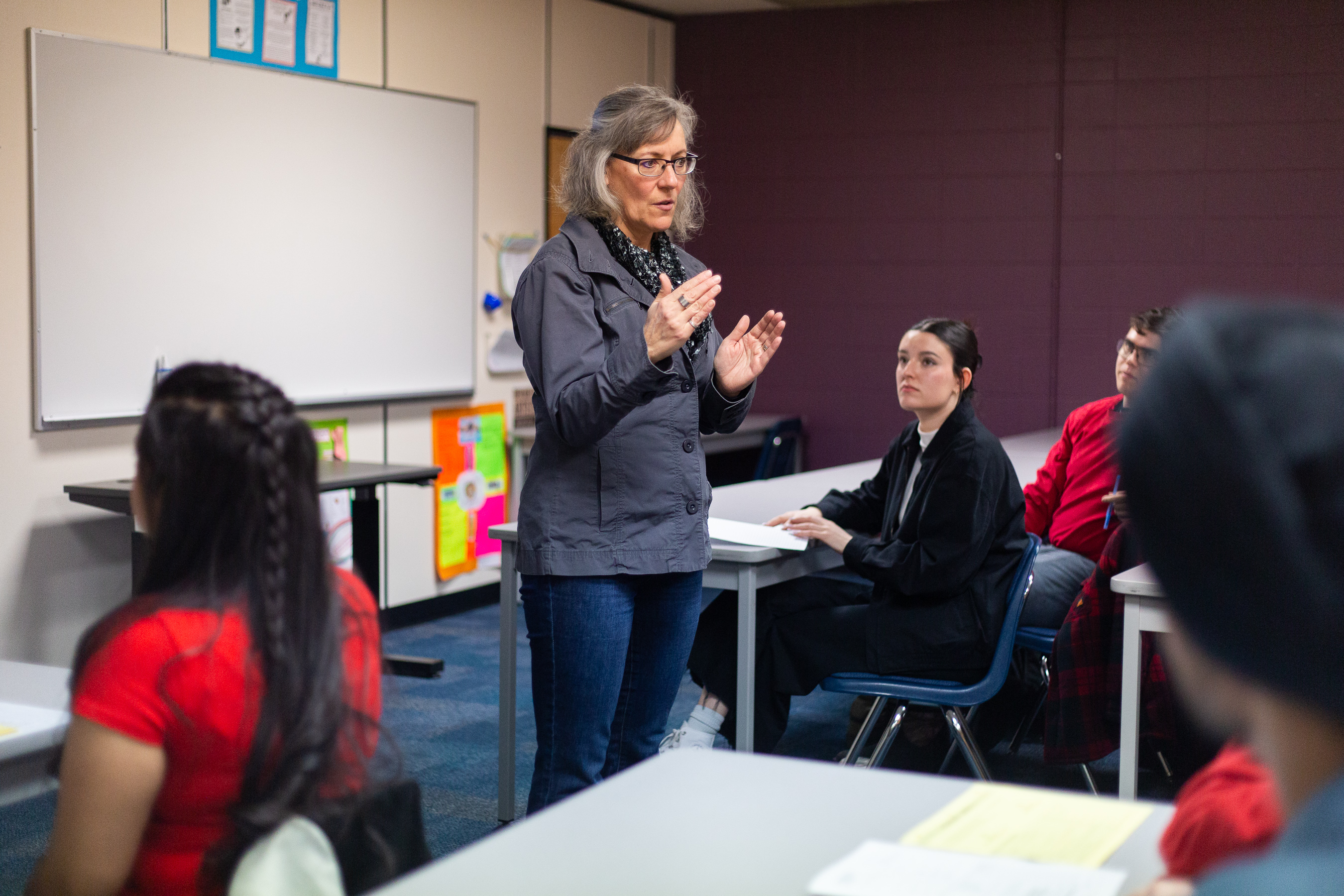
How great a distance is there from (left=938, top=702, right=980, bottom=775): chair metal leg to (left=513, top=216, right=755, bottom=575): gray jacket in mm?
1265

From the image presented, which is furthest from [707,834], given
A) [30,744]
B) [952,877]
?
[30,744]

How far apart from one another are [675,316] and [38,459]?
2534 mm

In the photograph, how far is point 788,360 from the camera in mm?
6410

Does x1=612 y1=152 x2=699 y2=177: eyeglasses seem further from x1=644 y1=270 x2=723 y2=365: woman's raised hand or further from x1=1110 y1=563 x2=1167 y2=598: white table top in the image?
x1=1110 y1=563 x2=1167 y2=598: white table top

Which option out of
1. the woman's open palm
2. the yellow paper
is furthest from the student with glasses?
the yellow paper

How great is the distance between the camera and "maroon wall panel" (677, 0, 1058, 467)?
5.92 meters

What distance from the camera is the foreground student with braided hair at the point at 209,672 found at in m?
1.08

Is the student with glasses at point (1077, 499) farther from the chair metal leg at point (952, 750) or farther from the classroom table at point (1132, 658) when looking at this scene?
the classroom table at point (1132, 658)

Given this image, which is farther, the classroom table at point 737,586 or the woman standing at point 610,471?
the classroom table at point 737,586

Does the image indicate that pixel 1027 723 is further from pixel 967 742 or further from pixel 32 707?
pixel 32 707

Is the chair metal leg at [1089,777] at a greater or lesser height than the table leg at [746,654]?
lesser

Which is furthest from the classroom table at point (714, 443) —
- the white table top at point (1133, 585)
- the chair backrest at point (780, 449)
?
the white table top at point (1133, 585)

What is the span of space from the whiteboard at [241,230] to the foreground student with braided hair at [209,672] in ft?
8.30

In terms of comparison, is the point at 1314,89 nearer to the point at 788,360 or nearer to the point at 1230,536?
the point at 788,360
